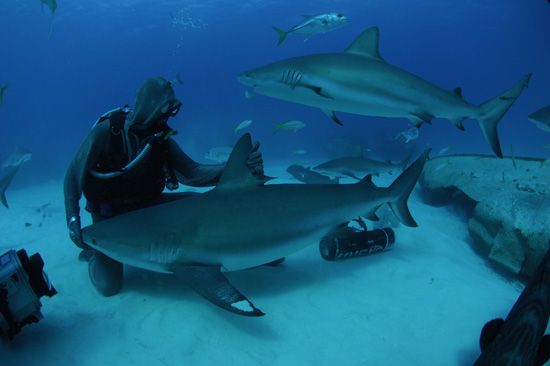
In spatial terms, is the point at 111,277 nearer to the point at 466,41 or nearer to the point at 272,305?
the point at 272,305

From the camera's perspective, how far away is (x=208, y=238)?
9.55 ft

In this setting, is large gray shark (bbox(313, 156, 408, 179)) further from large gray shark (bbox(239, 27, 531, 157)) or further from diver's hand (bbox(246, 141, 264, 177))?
diver's hand (bbox(246, 141, 264, 177))

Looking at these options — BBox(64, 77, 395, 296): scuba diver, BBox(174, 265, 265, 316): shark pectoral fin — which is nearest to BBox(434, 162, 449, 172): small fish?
BBox(64, 77, 395, 296): scuba diver

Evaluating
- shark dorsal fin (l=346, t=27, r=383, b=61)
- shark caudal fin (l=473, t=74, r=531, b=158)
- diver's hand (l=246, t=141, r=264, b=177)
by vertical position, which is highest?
shark dorsal fin (l=346, t=27, r=383, b=61)

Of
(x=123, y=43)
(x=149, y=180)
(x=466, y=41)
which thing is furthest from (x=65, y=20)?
(x=466, y=41)

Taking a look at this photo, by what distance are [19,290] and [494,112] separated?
5282 millimetres

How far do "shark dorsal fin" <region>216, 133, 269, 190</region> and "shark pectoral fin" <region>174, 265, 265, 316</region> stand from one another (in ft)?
2.88

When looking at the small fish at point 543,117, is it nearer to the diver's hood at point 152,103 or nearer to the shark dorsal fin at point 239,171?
the shark dorsal fin at point 239,171

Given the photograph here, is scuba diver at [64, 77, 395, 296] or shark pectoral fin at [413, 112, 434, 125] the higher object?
shark pectoral fin at [413, 112, 434, 125]

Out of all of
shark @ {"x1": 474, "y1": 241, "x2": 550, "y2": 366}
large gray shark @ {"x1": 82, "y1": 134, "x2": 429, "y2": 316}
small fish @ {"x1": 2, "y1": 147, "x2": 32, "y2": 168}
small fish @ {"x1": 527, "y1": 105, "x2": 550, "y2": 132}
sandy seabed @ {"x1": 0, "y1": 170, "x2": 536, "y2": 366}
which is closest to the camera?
shark @ {"x1": 474, "y1": 241, "x2": 550, "y2": 366}

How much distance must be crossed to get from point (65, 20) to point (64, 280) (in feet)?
201

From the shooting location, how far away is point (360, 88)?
11.2ft

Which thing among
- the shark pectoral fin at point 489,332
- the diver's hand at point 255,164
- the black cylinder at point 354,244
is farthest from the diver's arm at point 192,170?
the shark pectoral fin at point 489,332

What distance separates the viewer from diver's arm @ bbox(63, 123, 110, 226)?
3339mm
